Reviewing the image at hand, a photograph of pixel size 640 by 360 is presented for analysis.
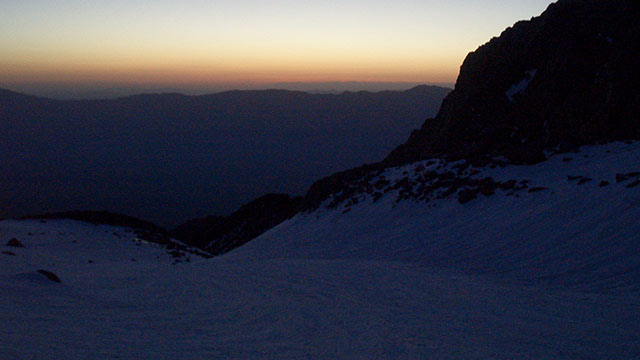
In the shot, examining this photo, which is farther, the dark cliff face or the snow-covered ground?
the dark cliff face

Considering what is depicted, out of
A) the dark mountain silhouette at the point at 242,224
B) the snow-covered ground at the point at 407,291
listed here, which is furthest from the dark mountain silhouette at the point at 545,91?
the dark mountain silhouette at the point at 242,224

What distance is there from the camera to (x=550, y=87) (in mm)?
25016

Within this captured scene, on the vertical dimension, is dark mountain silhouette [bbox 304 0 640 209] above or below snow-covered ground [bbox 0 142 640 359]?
above

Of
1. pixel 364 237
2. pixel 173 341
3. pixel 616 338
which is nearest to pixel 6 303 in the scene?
pixel 173 341

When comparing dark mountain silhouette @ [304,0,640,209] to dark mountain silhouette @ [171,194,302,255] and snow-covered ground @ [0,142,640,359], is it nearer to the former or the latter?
snow-covered ground @ [0,142,640,359]

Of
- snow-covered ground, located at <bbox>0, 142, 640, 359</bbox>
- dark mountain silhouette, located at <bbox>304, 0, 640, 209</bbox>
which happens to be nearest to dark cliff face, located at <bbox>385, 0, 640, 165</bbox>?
dark mountain silhouette, located at <bbox>304, 0, 640, 209</bbox>

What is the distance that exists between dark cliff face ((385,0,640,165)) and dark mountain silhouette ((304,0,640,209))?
47mm

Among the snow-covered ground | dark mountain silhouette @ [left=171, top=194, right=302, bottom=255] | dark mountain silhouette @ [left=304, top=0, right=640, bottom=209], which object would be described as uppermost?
dark mountain silhouette @ [left=304, top=0, right=640, bottom=209]

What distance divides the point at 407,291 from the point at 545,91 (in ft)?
66.6

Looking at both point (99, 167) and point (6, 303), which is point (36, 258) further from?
point (99, 167)

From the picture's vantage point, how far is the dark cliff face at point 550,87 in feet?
68.8

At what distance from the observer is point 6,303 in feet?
20.9

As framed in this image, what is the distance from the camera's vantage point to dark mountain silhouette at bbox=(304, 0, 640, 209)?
68.6 feet

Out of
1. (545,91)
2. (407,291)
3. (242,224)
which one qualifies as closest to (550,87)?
(545,91)
